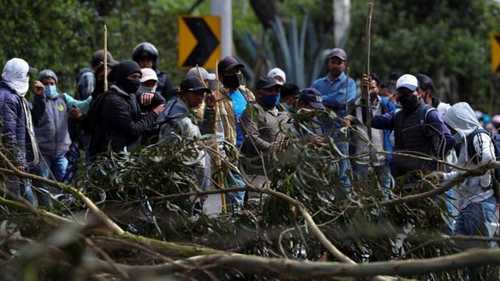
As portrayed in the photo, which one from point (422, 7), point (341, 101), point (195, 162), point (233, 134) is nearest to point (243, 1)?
point (422, 7)

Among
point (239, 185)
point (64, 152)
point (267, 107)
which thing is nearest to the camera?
point (239, 185)

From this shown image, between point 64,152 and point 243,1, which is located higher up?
point 243,1

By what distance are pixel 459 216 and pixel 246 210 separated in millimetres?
1759

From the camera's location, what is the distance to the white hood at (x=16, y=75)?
12.5 m

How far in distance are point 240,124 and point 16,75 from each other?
272cm

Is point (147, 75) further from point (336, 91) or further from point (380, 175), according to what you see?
point (380, 175)

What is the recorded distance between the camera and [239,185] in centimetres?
971

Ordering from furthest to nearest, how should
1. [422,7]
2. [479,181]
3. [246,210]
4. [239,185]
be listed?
[422,7]
[479,181]
[239,185]
[246,210]

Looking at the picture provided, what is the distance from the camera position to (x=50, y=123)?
13.8m

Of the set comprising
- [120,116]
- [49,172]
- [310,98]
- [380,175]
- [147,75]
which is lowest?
[49,172]

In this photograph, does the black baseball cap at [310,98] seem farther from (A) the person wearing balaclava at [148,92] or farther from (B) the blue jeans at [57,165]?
(B) the blue jeans at [57,165]

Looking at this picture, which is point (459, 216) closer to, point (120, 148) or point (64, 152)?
point (120, 148)

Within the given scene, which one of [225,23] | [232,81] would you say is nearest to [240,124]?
[232,81]

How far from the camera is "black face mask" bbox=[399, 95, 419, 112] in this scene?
13.3 m
